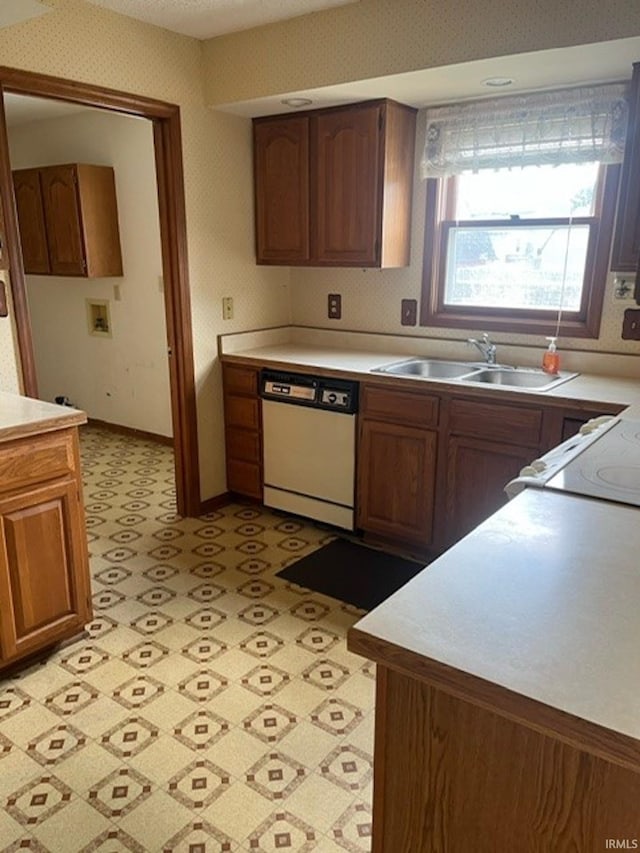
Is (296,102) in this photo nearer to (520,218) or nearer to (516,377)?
(520,218)

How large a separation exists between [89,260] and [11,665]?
306 centimetres

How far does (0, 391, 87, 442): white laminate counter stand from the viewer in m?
1.99

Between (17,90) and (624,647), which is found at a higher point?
(17,90)

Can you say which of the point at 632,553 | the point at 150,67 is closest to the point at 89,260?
the point at 150,67

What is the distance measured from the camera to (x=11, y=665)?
2.23 meters

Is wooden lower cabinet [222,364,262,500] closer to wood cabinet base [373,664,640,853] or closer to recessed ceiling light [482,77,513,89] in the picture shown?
recessed ceiling light [482,77,513,89]

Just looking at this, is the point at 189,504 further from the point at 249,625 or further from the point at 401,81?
the point at 401,81

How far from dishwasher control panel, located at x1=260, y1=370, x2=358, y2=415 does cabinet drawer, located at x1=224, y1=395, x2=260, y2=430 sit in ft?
0.39

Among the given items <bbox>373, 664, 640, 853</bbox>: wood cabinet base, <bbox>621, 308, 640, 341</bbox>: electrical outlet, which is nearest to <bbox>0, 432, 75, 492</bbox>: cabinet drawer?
<bbox>373, 664, 640, 853</bbox>: wood cabinet base

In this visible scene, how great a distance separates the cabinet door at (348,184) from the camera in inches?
121

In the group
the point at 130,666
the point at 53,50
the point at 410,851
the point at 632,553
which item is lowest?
the point at 130,666

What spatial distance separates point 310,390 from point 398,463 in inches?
22.9

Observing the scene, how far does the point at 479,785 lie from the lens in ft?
3.07

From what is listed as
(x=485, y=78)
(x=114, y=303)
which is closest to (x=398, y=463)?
(x=485, y=78)
